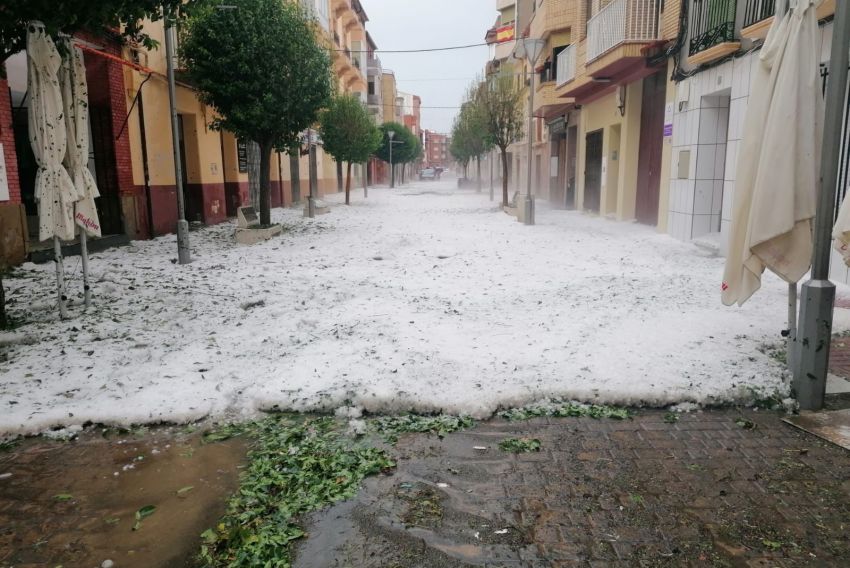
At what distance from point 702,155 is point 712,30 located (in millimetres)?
2134

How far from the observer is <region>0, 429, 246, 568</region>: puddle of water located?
256cm

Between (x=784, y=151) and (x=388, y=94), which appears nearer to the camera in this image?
(x=784, y=151)

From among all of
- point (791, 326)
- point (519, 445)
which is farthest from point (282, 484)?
point (791, 326)

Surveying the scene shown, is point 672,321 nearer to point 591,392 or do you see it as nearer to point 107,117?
point 591,392

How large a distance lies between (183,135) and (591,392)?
1470 cm

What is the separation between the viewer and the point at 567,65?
18281mm

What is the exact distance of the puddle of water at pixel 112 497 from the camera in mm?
2561

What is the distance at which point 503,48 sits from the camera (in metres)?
42.9

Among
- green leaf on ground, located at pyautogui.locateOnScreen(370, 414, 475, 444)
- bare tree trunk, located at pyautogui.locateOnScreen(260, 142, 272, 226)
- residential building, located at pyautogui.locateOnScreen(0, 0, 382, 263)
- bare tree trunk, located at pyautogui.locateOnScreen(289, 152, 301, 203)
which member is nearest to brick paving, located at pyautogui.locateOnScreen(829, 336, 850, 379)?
green leaf on ground, located at pyautogui.locateOnScreen(370, 414, 475, 444)

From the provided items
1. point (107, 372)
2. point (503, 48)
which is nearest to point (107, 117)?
point (107, 372)

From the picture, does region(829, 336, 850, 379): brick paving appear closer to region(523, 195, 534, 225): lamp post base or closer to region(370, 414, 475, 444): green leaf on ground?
region(370, 414, 475, 444): green leaf on ground

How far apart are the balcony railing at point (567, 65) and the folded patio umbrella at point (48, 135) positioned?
14864 mm

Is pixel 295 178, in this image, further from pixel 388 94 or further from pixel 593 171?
pixel 388 94

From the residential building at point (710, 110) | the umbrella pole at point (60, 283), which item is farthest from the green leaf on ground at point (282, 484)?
the residential building at point (710, 110)
